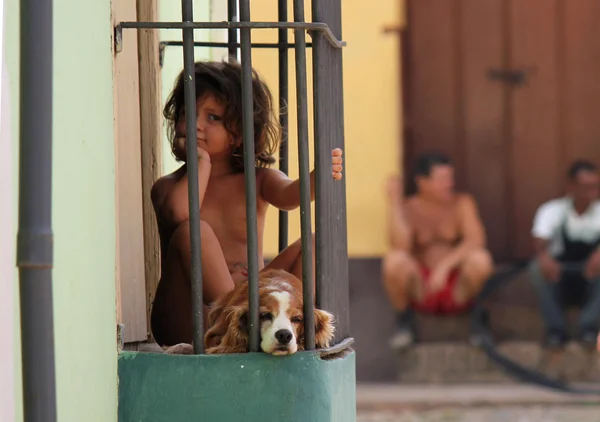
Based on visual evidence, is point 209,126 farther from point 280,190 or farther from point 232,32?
point 232,32

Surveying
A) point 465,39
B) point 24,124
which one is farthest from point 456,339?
point 24,124

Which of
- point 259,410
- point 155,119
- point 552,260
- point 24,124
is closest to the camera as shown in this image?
point 24,124

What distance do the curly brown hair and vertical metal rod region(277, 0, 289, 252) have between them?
0.19 m

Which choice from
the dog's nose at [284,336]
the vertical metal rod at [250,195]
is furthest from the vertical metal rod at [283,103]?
the dog's nose at [284,336]

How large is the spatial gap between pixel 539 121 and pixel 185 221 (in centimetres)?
755

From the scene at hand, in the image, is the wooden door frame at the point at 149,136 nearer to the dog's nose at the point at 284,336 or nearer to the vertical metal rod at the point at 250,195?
the vertical metal rod at the point at 250,195

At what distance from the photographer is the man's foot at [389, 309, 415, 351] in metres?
9.95

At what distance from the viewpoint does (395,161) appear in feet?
33.3

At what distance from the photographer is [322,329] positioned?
294cm

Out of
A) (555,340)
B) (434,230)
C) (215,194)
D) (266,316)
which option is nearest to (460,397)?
(555,340)

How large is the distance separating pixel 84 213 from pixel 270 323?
491mm

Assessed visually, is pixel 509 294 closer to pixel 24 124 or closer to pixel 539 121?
pixel 539 121

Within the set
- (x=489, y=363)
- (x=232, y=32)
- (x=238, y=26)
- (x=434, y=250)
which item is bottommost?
(x=489, y=363)

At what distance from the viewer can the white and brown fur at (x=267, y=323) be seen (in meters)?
2.83
